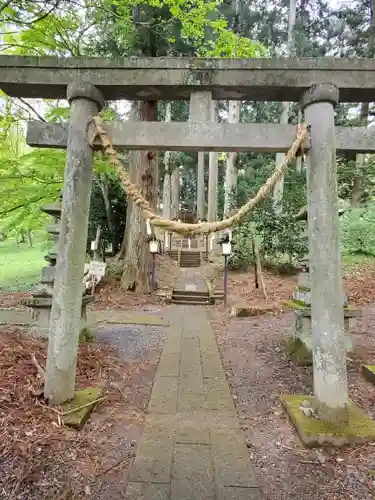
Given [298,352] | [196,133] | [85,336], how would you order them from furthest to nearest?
1. [85,336]
2. [298,352]
3. [196,133]

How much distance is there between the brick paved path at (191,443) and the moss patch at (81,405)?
1.72 feet

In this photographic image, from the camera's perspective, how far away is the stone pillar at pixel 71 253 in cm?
302

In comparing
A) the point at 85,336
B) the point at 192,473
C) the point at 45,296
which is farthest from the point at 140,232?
the point at 192,473

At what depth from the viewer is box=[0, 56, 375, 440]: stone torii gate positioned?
297cm

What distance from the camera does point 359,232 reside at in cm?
1327

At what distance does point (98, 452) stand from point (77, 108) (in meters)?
2.87

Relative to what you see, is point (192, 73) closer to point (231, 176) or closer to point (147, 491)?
point (147, 491)

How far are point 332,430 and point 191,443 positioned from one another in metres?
1.13

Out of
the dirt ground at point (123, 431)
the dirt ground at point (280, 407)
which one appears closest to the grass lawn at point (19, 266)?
the dirt ground at point (123, 431)

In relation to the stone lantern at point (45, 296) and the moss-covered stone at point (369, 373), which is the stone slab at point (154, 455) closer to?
the moss-covered stone at point (369, 373)

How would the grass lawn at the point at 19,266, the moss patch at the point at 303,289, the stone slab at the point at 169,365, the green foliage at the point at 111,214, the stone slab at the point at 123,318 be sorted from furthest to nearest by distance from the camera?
the green foliage at the point at 111,214, the grass lawn at the point at 19,266, the stone slab at the point at 123,318, the moss patch at the point at 303,289, the stone slab at the point at 169,365

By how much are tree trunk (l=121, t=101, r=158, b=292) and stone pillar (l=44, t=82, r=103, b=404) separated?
21.5 ft

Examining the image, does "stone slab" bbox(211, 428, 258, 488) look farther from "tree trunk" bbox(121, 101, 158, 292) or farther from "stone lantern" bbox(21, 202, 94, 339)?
"tree trunk" bbox(121, 101, 158, 292)

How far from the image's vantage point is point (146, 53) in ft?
30.1
